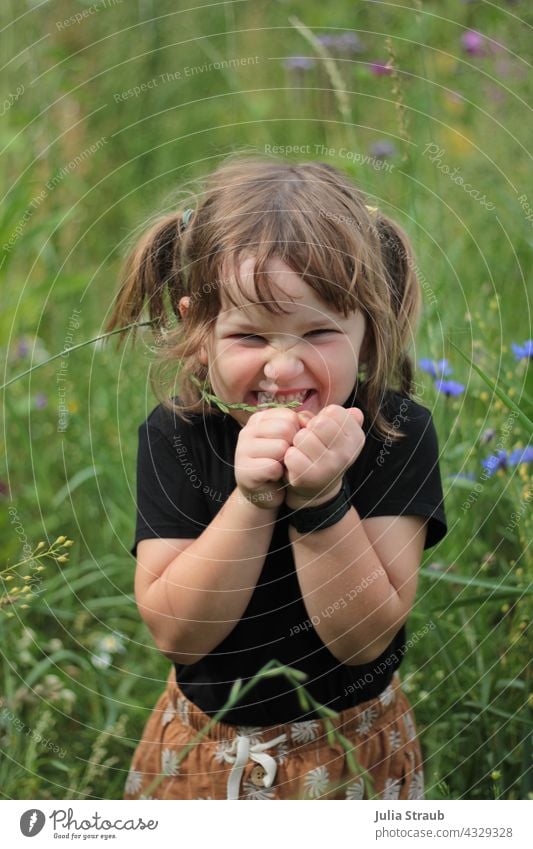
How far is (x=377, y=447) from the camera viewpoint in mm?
821

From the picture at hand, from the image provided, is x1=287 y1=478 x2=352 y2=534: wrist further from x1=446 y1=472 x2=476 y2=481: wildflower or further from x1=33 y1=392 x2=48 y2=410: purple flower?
x1=33 y1=392 x2=48 y2=410: purple flower

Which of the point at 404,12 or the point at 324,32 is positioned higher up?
the point at 324,32

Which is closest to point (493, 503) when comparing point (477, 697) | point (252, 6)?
point (477, 697)

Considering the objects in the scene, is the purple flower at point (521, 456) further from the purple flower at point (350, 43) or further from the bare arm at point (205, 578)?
the purple flower at point (350, 43)

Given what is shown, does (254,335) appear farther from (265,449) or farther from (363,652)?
(363,652)

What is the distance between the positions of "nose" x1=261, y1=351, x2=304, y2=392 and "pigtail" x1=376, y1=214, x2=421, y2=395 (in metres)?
0.14

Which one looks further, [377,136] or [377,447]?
[377,136]

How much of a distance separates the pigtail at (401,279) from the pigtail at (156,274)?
16 cm

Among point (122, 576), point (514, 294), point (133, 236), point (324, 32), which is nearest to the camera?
point (133, 236)

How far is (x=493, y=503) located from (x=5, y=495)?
0.57 m
